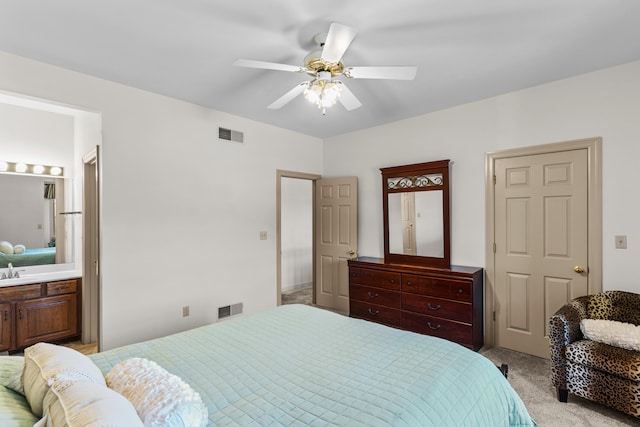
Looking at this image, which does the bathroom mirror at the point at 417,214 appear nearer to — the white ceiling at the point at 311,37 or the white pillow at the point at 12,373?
the white ceiling at the point at 311,37

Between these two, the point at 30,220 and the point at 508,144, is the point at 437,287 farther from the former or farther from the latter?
the point at 30,220

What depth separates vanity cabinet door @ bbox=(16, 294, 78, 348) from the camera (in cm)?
302

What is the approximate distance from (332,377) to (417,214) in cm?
272

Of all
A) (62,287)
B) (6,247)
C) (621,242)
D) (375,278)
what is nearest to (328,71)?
(375,278)

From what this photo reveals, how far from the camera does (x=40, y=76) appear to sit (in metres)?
2.49

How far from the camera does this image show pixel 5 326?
2.92m

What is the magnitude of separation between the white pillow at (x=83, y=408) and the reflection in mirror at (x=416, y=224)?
3311 mm

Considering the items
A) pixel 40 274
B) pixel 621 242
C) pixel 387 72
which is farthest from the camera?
pixel 40 274

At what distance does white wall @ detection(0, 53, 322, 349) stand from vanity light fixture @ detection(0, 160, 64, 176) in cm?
139

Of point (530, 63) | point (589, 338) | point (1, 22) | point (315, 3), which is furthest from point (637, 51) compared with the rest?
point (1, 22)

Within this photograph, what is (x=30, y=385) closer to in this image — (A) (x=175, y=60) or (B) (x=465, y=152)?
(A) (x=175, y=60)

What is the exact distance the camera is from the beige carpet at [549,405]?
205cm

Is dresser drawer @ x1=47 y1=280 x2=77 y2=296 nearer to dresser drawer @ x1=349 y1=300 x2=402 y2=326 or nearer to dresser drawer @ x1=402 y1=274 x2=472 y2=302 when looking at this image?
dresser drawer @ x1=349 y1=300 x2=402 y2=326

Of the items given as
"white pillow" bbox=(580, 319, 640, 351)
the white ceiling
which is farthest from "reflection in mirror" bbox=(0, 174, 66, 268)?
"white pillow" bbox=(580, 319, 640, 351)
